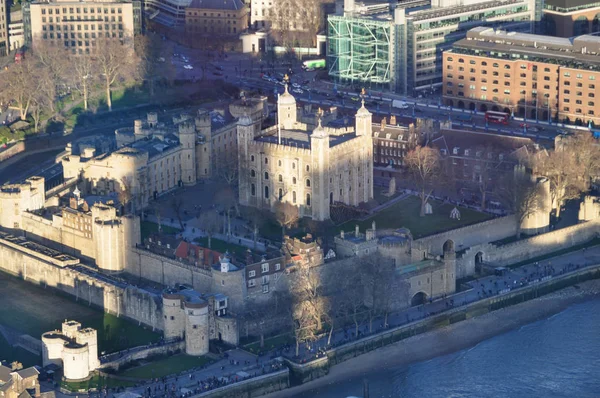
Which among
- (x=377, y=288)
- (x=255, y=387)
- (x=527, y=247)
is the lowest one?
(x=255, y=387)

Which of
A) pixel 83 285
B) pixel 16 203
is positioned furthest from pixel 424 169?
pixel 16 203

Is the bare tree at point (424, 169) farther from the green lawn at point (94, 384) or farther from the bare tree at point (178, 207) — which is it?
the green lawn at point (94, 384)

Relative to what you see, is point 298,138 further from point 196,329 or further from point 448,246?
point 196,329

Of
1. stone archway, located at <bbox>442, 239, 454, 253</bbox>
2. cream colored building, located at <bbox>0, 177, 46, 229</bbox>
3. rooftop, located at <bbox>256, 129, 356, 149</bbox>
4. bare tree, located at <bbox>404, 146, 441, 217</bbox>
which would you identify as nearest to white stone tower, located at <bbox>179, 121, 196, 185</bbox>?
rooftop, located at <bbox>256, 129, 356, 149</bbox>

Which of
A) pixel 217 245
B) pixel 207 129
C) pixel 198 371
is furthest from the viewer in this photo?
pixel 207 129

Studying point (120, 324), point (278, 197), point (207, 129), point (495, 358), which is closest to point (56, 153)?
point (207, 129)

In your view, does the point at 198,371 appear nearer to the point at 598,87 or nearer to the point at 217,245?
the point at 217,245

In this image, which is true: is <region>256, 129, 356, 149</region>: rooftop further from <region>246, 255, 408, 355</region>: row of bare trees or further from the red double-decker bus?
the red double-decker bus
